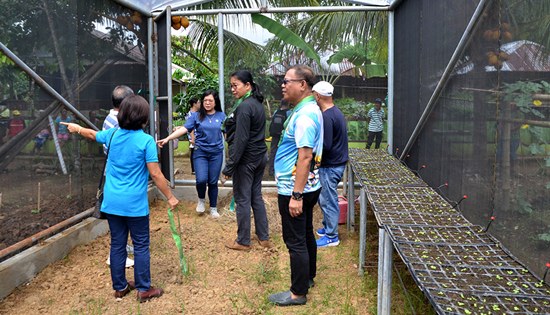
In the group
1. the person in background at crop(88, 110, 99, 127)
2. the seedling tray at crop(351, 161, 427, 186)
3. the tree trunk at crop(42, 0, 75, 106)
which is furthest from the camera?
the person in background at crop(88, 110, 99, 127)

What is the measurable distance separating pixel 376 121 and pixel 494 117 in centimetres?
389

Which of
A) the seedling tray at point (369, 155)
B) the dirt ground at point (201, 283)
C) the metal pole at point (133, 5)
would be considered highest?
the metal pole at point (133, 5)

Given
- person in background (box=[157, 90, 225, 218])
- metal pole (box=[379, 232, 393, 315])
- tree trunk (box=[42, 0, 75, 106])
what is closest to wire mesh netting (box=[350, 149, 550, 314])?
metal pole (box=[379, 232, 393, 315])

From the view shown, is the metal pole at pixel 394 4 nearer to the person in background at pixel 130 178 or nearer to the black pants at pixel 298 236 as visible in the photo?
the black pants at pixel 298 236

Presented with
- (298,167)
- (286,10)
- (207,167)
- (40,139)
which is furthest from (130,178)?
(286,10)

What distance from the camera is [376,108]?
7.06m

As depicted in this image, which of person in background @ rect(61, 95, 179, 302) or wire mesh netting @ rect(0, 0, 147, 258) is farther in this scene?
wire mesh netting @ rect(0, 0, 147, 258)

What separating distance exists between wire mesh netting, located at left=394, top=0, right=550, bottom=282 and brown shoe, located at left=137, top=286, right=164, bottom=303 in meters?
2.58

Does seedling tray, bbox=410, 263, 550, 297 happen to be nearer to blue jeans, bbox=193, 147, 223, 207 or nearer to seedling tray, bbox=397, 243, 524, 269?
seedling tray, bbox=397, 243, 524, 269

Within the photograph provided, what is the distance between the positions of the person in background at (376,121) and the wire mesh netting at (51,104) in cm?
368

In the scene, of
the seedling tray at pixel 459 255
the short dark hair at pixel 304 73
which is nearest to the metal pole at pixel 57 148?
the short dark hair at pixel 304 73

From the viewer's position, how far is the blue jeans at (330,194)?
16.9ft

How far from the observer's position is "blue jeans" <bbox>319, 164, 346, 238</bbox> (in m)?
5.14

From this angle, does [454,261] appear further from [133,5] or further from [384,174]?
[133,5]
